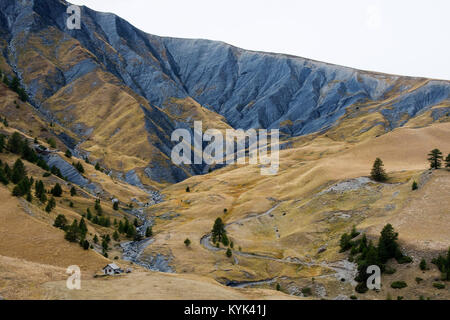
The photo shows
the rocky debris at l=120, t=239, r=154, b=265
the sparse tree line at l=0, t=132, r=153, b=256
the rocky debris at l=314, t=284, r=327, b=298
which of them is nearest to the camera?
the rocky debris at l=314, t=284, r=327, b=298

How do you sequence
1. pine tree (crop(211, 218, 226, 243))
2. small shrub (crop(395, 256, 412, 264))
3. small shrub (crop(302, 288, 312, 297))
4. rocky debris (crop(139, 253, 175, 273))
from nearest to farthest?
1. small shrub (crop(395, 256, 412, 264))
2. small shrub (crop(302, 288, 312, 297))
3. rocky debris (crop(139, 253, 175, 273))
4. pine tree (crop(211, 218, 226, 243))

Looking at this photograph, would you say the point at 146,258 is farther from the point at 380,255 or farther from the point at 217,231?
the point at 380,255

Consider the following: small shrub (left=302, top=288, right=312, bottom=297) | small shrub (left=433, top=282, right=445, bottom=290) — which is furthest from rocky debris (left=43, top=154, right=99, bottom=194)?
small shrub (left=433, top=282, right=445, bottom=290)

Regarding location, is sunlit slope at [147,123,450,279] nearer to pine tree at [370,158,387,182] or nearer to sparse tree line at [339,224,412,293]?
pine tree at [370,158,387,182]

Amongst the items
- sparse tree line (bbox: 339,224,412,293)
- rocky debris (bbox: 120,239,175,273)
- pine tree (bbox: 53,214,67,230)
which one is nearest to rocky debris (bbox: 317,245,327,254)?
sparse tree line (bbox: 339,224,412,293)

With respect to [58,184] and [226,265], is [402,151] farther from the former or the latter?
[58,184]

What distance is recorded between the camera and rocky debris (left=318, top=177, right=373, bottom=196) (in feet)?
338

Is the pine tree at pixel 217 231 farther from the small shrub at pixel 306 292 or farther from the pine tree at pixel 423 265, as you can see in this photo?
the pine tree at pixel 423 265

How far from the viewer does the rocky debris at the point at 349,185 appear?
338ft

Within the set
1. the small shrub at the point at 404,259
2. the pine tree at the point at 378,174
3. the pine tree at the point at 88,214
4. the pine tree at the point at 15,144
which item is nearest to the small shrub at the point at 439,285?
the small shrub at the point at 404,259

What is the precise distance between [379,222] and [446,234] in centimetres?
1489

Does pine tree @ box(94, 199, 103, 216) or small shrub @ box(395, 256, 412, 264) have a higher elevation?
pine tree @ box(94, 199, 103, 216)

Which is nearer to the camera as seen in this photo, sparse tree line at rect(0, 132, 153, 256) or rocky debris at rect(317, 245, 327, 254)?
sparse tree line at rect(0, 132, 153, 256)

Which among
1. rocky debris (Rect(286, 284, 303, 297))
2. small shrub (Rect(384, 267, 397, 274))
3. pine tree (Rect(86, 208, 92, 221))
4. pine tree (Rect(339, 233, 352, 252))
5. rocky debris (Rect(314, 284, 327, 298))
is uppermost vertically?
pine tree (Rect(86, 208, 92, 221))
